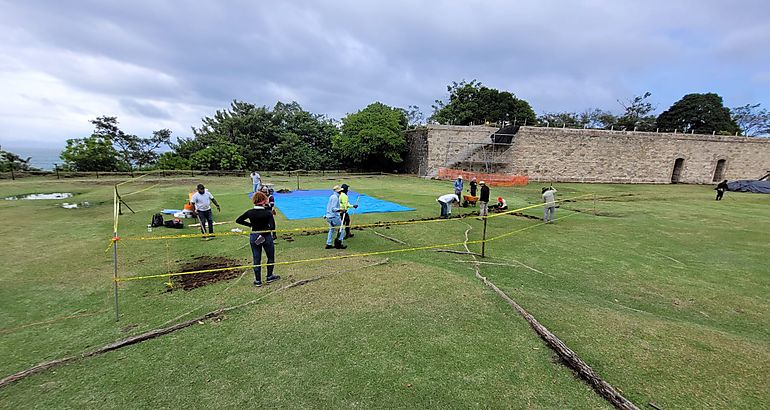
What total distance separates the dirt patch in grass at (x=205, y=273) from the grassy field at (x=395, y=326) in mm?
271

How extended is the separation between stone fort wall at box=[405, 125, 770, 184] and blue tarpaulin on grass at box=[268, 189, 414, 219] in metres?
13.9

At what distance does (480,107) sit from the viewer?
43.2 m

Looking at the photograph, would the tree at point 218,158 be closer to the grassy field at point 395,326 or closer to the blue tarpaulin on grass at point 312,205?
the blue tarpaulin on grass at point 312,205

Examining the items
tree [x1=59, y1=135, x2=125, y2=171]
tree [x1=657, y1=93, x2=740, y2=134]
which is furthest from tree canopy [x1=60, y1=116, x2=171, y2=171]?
tree [x1=657, y1=93, x2=740, y2=134]

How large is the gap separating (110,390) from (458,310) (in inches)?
163

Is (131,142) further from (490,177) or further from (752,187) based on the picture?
(752,187)

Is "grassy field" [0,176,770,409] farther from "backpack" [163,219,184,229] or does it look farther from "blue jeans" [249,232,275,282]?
"backpack" [163,219,184,229]

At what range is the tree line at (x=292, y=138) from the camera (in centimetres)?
2949

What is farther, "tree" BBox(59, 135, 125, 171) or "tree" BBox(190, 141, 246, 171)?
"tree" BBox(190, 141, 246, 171)

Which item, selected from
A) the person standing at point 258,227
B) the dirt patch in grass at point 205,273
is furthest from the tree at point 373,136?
the person standing at point 258,227

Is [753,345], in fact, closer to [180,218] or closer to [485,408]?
[485,408]

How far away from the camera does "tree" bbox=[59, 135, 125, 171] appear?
88.6 feet

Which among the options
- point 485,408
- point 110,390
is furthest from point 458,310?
point 110,390

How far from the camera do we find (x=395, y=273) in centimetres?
639
